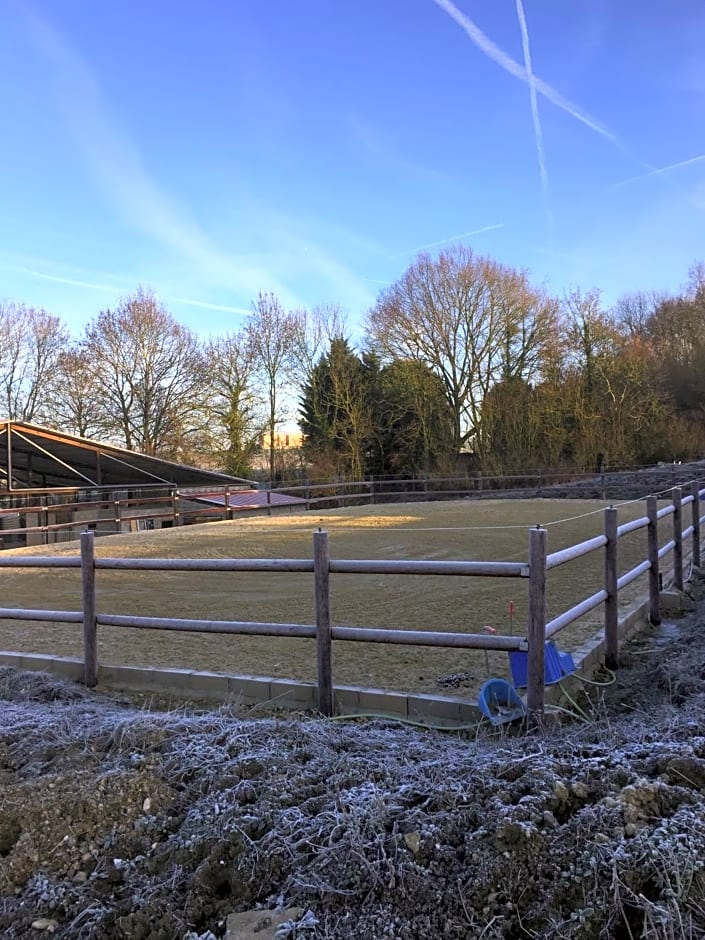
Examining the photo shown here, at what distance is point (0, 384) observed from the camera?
99.9ft

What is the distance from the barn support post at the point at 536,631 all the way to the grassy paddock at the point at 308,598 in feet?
2.32

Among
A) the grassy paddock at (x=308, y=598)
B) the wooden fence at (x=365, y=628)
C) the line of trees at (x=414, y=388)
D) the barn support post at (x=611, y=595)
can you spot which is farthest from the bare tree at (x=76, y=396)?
the barn support post at (x=611, y=595)

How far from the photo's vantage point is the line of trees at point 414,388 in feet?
97.2

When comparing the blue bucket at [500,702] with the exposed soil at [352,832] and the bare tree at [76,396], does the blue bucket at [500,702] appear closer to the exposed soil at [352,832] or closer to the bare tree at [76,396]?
the exposed soil at [352,832]

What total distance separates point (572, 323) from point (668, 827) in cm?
3109

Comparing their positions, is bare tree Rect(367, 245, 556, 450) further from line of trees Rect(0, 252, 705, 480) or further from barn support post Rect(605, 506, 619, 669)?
barn support post Rect(605, 506, 619, 669)

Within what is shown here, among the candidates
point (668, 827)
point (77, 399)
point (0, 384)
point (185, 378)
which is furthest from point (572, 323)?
point (668, 827)

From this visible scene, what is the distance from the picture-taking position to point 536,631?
3240 millimetres

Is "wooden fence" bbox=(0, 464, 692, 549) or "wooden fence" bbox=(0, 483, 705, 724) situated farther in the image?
"wooden fence" bbox=(0, 464, 692, 549)

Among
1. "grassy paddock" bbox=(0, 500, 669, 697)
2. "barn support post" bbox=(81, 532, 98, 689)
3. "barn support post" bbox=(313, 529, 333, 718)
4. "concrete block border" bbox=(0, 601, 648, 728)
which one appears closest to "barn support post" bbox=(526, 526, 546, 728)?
"concrete block border" bbox=(0, 601, 648, 728)

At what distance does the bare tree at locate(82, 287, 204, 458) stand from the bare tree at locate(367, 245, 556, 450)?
9985 millimetres

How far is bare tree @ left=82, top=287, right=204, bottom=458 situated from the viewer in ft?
101

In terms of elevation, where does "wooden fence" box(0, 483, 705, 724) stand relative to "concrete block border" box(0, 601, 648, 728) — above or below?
above

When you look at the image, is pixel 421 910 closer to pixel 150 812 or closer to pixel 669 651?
pixel 150 812
